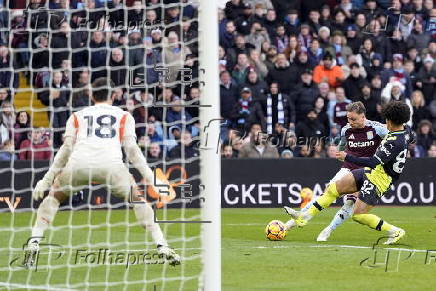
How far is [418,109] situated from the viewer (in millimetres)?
22750

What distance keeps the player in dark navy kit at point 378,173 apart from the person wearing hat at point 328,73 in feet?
27.5

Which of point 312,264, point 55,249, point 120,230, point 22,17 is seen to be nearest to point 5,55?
point 22,17

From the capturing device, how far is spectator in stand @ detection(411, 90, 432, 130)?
2272 cm

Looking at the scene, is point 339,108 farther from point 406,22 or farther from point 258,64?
point 406,22

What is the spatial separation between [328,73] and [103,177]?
1195 cm

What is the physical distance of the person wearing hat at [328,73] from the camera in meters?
22.4

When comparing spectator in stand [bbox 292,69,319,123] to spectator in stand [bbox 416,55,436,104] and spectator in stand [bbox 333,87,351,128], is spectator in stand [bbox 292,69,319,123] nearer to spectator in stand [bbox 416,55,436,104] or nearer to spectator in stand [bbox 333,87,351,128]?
spectator in stand [bbox 333,87,351,128]

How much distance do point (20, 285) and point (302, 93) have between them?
12690 millimetres

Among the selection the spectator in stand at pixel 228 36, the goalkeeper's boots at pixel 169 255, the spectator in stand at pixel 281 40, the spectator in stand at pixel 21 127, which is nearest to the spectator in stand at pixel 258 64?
the spectator in stand at pixel 228 36

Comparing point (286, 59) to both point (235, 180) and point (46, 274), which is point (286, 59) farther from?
point (46, 274)

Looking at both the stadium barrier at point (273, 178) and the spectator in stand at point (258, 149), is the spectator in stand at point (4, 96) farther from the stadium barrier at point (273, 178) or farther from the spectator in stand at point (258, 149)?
the spectator in stand at point (258, 149)

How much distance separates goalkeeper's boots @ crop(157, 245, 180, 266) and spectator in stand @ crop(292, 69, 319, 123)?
36.5ft

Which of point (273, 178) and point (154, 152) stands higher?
point (154, 152)

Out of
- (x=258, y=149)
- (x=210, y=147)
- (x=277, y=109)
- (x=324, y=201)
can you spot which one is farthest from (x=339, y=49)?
(x=210, y=147)
